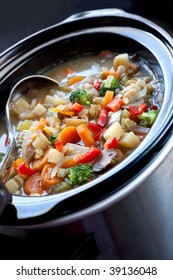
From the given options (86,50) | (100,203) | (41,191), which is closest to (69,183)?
(41,191)

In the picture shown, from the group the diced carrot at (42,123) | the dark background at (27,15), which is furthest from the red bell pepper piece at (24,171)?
the dark background at (27,15)

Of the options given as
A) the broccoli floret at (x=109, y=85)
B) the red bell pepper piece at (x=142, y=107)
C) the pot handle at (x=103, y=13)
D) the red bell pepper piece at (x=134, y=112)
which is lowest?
the red bell pepper piece at (x=134, y=112)

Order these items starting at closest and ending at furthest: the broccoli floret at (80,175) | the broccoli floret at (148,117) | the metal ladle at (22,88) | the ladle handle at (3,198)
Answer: the ladle handle at (3,198), the broccoli floret at (80,175), the broccoli floret at (148,117), the metal ladle at (22,88)

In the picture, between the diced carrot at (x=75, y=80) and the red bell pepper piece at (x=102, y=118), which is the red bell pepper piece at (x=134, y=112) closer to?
the red bell pepper piece at (x=102, y=118)

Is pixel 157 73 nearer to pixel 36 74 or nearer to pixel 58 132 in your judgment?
pixel 58 132

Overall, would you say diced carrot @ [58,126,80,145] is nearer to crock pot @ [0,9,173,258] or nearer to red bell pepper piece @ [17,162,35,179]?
red bell pepper piece @ [17,162,35,179]

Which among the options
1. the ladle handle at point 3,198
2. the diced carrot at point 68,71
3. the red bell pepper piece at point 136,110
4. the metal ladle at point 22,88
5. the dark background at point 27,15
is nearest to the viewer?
the ladle handle at point 3,198

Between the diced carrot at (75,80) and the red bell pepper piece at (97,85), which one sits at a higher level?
the diced carrot at (75,80)
